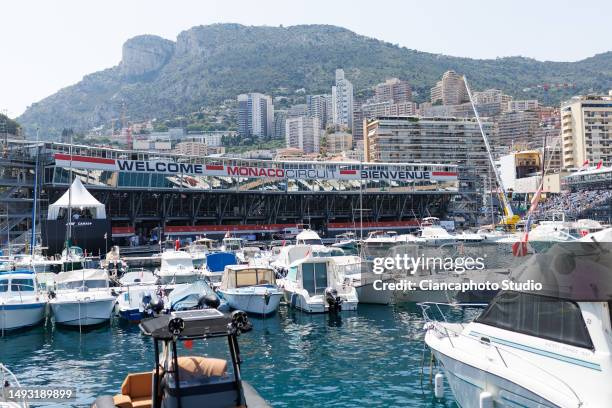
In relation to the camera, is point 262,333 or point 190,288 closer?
point 262,333

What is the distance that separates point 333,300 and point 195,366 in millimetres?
16633

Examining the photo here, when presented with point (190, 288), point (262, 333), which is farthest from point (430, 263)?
point (190, 288)

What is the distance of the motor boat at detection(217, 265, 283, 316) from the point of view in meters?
23.4

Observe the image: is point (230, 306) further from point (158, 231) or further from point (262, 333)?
point (158, 231)

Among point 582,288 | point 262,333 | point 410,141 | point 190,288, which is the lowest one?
point 262,333

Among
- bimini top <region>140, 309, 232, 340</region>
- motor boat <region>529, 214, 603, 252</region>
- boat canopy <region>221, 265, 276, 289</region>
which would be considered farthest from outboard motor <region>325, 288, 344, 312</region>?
bimini top <region>140, 309, 232, 340</region>

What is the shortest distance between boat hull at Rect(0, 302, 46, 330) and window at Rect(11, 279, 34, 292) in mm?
1167

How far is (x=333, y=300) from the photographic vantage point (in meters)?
23.3

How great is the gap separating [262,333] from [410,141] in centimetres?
12779

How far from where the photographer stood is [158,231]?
67.5 m

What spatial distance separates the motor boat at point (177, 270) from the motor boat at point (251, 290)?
19.6 ft

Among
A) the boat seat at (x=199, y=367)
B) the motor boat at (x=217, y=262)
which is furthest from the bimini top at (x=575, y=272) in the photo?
the motor boat at (x=217, y=262)

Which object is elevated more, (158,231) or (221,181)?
(221,181)

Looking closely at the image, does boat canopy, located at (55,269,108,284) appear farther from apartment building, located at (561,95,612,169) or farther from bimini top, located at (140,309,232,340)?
apartment building, located at (561,95,612,169)
